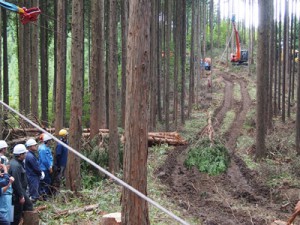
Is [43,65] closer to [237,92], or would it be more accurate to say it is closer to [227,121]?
[227,121]

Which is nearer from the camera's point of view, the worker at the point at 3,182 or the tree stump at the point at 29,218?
the worker at the point at 3,182

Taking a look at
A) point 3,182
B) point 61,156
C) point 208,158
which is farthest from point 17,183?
point 208,158

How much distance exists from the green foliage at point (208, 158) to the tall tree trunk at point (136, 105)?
858 centimetres

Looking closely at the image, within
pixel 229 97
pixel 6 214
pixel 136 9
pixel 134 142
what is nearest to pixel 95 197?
pixel 6 214

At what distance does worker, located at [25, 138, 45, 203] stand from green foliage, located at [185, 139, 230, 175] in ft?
22.6

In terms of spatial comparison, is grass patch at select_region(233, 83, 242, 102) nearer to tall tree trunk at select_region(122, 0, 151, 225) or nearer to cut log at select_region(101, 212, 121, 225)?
cut log at select_region(101, 212, 121, 225)

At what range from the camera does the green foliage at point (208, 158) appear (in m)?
15.0

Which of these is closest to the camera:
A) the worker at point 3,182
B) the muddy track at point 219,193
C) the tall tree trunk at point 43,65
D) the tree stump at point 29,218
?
the worker at point 3,182

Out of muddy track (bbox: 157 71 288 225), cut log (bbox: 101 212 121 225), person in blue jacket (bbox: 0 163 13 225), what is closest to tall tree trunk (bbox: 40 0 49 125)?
muddy track (bbox: 157 71 288 225)

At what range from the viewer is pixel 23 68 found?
18250mm

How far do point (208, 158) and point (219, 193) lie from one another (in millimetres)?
3207

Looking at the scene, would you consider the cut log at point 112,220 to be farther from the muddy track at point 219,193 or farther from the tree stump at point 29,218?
the muddy track at point 219,193

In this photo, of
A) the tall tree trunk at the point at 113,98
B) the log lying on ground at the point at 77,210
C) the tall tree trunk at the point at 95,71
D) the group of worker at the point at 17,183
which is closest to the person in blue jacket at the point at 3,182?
the group of worker at the point at 17,183

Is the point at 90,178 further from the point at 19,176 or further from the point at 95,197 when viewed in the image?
the point at 19,176
